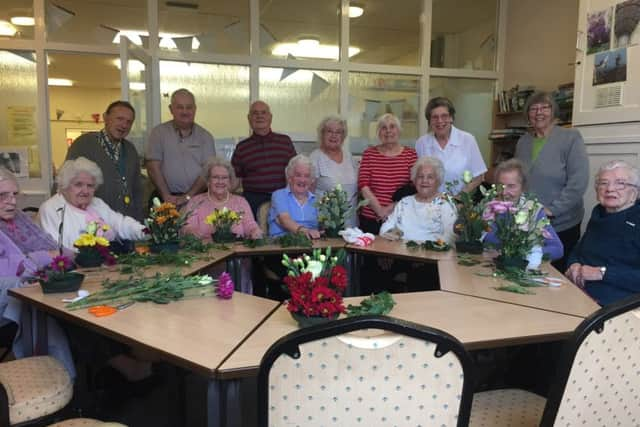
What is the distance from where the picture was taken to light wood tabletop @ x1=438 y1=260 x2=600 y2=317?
75.4 inches

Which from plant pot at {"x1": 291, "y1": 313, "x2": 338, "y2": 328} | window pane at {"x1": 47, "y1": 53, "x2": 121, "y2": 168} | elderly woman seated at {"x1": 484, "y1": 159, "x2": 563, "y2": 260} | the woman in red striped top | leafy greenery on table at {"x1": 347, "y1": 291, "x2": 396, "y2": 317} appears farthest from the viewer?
window pane at {"x1": 47, "y1": 53, "x2": 121, "y2": 168}

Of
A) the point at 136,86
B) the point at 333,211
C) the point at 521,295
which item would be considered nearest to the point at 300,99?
the point at 136,86

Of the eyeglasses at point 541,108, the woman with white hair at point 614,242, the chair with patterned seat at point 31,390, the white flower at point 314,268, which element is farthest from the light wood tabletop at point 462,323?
Result: the eyeglasses at point 541,108

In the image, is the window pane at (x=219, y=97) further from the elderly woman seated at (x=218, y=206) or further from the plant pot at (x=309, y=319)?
the plant pot at (x=309, y=319)

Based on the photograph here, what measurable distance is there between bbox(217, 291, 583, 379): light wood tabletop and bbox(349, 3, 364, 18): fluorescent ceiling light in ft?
14.9

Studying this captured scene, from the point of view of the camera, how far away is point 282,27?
18.1 feet

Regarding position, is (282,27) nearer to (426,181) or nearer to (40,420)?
(426,181)

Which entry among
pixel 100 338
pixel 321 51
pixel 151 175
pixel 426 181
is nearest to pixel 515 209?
pixel 426 181

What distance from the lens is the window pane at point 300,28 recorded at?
17.9ft

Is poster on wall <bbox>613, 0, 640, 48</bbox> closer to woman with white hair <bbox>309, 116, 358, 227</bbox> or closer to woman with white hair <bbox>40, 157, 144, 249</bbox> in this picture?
woman with white hair <bbox>309, 116, 358, 227</bbox>

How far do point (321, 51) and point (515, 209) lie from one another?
3.83 metres

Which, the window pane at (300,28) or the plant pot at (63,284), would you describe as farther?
the window pane at (300,28)

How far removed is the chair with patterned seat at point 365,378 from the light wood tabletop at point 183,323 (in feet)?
1.15

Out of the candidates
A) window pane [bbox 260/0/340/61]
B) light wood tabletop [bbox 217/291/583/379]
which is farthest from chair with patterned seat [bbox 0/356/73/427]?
window pane [bbox 260/0/340/61]
